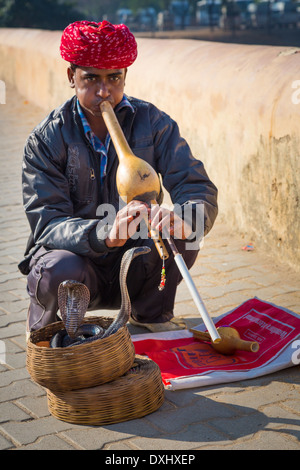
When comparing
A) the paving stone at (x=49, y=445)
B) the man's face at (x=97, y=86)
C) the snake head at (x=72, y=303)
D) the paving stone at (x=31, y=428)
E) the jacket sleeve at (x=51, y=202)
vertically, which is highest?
the man's face at (x=97, y=86)

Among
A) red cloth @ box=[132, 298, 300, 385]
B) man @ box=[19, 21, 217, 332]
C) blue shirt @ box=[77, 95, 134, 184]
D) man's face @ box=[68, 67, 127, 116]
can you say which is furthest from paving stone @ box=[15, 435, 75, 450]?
man's face @ box=[68, 67, 127, 116]

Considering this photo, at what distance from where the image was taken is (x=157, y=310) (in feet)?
11.6

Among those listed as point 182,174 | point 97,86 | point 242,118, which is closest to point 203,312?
point 182,174

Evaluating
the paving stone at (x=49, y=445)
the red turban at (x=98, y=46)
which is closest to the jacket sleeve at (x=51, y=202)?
the red turban at (x=98, y=46)

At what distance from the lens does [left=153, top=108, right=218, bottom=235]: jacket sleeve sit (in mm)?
3256

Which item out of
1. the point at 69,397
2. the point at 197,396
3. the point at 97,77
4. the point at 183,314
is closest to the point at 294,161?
the point at 183,314

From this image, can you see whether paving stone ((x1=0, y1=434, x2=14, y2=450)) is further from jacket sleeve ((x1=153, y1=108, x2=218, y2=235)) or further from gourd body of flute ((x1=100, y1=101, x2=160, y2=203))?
jacket sleeve ((x1=153, y1=108, x2=218, y2=235))

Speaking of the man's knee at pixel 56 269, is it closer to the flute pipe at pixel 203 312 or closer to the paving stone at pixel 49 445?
the flute pipe at pixel 203 312

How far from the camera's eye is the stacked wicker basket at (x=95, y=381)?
266 cm

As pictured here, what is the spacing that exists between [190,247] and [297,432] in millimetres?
1062

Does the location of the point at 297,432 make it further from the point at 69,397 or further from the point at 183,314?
the point at 183,314

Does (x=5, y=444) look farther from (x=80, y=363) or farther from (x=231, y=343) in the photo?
(x=231, y=343)

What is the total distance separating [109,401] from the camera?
271 centimetres

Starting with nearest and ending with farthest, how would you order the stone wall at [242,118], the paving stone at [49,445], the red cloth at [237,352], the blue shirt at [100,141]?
the paving stone at [49,445] → the red cloth at [237,352] → the blue shirt at [100,141] → the stone wall at [242,118]
